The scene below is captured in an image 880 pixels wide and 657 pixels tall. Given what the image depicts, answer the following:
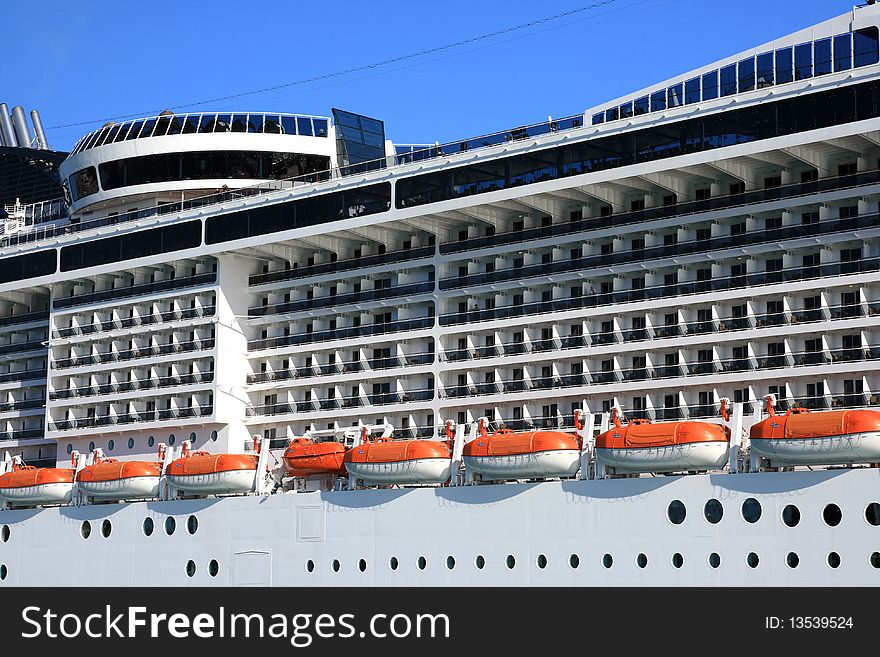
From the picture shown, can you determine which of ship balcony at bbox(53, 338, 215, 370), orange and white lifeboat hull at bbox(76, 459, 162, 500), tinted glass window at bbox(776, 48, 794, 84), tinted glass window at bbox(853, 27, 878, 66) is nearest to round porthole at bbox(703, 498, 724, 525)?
tinted glass window at bbox(776, 48, 794, 84)

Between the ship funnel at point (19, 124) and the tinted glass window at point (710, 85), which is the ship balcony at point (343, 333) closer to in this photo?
the tinted glass window at point (710, 85)

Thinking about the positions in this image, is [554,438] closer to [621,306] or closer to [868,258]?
[621,306]

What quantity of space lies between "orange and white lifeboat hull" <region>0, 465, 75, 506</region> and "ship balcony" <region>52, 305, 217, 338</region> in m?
5.01

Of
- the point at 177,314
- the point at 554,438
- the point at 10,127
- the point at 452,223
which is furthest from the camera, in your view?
the point at 10,127

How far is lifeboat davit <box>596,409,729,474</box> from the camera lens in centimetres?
2597

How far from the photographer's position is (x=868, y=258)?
28062mm

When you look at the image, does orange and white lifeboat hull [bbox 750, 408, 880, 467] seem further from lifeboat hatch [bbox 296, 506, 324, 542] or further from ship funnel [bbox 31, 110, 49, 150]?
ship funnel [bbox 31, 110, 49, 150]

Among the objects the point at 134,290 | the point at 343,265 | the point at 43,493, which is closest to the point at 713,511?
the point at 343,265

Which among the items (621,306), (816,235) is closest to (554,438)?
(621,306)

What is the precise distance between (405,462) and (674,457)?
6084 mm

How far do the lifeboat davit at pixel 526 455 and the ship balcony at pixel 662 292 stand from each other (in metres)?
4.27

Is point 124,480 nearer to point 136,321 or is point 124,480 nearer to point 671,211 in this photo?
point 136,321

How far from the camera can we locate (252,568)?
1208 inches

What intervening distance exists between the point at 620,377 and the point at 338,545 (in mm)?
7268
